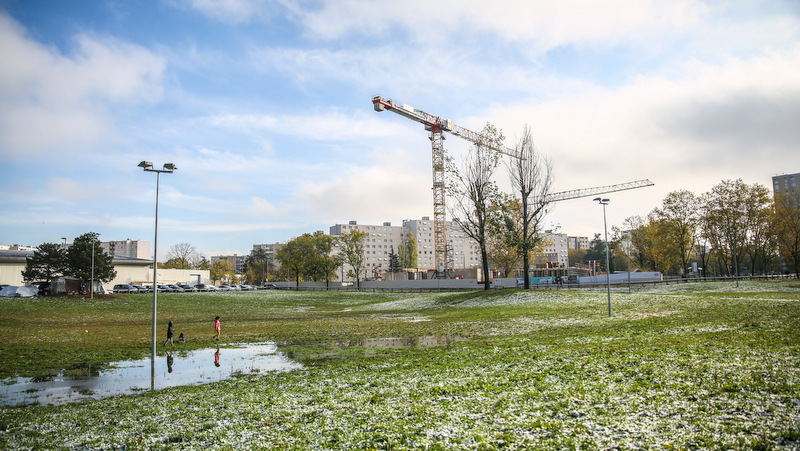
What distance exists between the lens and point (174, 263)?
6919 inches

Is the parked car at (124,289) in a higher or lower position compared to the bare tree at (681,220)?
lower

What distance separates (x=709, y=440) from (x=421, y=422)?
6.14m

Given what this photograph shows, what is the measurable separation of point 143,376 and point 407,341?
13.7 metres

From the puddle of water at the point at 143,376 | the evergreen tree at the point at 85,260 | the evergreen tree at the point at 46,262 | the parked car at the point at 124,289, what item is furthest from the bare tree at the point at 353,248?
the puddle of water at the point at 143,376

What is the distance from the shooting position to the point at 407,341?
1069 inches

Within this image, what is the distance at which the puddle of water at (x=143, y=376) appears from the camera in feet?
53.1

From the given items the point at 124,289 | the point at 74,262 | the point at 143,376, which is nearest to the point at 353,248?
the point at 124,289

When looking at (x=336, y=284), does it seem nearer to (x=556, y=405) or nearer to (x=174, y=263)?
(x=174, y=263)

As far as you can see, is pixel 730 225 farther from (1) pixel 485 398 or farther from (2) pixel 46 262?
(2) pixel 46 262

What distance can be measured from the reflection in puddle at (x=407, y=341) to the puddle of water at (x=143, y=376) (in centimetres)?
520

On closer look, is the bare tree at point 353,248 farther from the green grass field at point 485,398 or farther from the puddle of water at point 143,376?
the puddle of water at point 143,376

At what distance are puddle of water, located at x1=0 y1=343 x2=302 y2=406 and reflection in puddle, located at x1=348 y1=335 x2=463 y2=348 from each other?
17.1 ft

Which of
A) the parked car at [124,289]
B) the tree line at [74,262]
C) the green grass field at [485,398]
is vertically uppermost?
the tree line at [74,262]

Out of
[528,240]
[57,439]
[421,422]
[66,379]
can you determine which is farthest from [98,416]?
[528,240]
